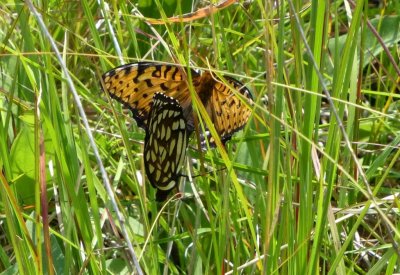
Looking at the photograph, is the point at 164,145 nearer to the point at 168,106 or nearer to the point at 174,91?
the point at 168,106

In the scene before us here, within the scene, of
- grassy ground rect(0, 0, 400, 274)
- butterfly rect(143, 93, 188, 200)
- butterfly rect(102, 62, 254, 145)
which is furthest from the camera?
butterfly rect(102, 62, 254, 145)

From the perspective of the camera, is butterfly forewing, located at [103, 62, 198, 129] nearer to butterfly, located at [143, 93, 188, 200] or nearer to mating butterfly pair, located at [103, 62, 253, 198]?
mating butterfly pair, located at [103, 62, 253, 198]

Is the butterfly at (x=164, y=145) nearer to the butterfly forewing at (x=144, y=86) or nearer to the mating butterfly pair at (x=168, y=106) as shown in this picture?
the mating butterfly pair at (x=168, y=106)

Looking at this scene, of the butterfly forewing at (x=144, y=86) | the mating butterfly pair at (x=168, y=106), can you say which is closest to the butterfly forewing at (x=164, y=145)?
the mating butterfly pair at (x=168, y=106)

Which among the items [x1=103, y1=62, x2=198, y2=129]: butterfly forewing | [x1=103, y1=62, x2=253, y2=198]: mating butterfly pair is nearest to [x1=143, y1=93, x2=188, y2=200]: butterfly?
[x1=103, y1=62, x2=253, y2=198]: mating butterfly pair

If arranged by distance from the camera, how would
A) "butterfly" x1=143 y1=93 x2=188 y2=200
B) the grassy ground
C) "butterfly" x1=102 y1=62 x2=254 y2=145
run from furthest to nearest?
1. "butterfly" x1=102 y1=62 x2=254 y2=145
2. "butterfly" x1=143 y1=93 x2=188 y2=200
3. the grassy ground

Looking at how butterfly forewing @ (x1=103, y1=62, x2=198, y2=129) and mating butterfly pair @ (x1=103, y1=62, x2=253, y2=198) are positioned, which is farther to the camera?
butterfly forewing @ (x1=103, y1=62, x2=198, y2=129)

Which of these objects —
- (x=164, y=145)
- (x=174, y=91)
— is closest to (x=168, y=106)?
(x=164, y=145)
